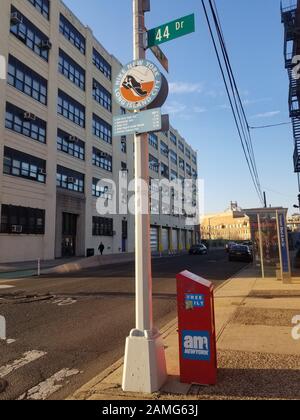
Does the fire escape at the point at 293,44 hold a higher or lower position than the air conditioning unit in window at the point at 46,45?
lower

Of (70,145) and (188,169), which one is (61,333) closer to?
(70,145)

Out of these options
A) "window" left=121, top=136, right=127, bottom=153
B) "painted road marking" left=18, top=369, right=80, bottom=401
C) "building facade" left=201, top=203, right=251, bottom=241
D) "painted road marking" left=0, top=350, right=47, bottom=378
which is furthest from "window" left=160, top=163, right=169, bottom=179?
"building facade" left=201, top=203, right=251, bottom=241

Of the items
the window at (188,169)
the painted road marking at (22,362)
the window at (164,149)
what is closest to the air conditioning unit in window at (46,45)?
the painted road marking at (22,362)

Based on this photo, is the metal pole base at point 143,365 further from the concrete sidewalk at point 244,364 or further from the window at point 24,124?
the window at point 24,124

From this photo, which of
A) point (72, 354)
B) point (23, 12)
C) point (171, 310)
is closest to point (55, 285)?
point (171, 310)

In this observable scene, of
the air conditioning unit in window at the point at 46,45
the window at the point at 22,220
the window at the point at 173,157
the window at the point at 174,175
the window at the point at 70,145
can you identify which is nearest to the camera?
the window at the point at 22,220

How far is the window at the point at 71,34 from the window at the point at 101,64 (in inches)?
119

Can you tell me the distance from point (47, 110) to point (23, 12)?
7.76 metres

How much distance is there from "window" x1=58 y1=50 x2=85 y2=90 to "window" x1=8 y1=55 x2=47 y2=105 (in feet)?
13.6

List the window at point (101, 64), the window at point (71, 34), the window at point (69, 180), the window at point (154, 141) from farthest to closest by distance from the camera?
the window at point (154, 141) → the window at point (101, 64) → the window at point (71, 34) → the window at point (69, 180)

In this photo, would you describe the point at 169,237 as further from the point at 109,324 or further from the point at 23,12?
the point at 109,324

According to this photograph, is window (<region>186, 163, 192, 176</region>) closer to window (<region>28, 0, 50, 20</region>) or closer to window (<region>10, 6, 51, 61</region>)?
Result: window (<region>10, 6, 51, 61</region>)

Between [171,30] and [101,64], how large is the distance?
43978 mm

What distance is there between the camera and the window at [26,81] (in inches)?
1148
